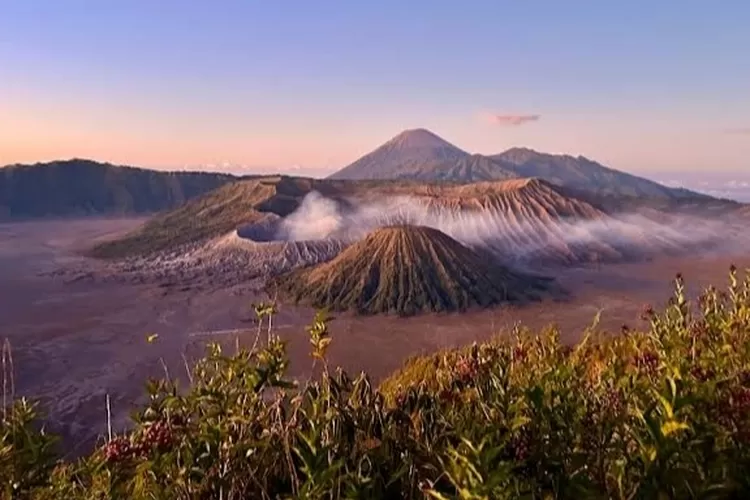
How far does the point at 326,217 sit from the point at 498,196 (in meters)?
13.9

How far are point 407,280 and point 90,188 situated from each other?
67.5 meters

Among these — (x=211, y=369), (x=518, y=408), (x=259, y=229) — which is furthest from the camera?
(x=259, y=229)

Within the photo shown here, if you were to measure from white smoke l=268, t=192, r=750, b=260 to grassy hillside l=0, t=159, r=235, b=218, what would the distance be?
1604 inches

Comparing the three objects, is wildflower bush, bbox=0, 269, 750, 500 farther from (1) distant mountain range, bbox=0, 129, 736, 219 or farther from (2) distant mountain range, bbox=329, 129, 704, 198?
(2) distant mountain range, bbox=329, 129, 704, 198

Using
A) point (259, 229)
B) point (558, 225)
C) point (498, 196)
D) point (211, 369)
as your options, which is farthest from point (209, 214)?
point (211, 369)

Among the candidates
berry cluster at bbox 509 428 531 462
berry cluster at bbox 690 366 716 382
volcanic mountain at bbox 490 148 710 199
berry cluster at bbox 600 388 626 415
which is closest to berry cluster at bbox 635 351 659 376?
berry cluster at bbox 690 366 716 382

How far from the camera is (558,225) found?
4928 centimetres

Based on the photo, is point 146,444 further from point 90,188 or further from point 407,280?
point 90,188

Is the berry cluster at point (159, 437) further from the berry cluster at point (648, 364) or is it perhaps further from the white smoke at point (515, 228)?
the white smoke at point (515, 228)

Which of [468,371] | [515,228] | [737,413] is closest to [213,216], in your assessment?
[515,228]

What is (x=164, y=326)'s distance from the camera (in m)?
28.8

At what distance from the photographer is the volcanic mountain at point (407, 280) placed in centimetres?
3169

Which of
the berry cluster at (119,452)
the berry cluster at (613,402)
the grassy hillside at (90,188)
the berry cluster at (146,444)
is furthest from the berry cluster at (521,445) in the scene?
the grassy hillside at (90,188)

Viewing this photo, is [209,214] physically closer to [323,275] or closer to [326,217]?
[326,217]
